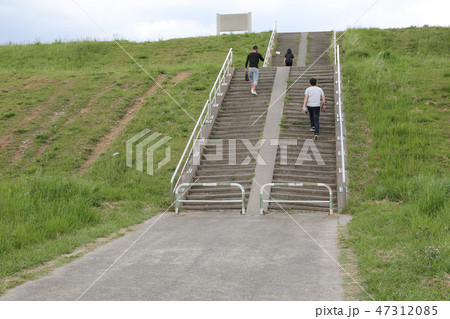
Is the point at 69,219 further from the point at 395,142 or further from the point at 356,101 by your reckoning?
the point at 356,101

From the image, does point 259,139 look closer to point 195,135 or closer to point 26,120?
point 195,135

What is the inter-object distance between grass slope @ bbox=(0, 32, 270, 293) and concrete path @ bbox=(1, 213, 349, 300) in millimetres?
1028

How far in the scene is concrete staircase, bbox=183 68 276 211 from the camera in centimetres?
1283

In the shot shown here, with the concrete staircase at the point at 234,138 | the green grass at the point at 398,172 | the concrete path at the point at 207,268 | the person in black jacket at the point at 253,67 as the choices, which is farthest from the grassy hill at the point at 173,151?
the person in black jacket at the point at 253,67

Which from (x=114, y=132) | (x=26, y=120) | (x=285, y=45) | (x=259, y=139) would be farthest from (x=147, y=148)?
(x=285, y=45)

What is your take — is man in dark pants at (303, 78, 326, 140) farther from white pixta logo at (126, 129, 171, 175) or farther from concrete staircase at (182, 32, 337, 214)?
white pixta logo at (126, 129, 171, 175)

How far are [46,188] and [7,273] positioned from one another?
4.60 m

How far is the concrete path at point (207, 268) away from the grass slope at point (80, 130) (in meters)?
1.03

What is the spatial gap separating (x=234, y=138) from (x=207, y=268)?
9474 millimetres

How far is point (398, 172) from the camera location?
12.2 meters

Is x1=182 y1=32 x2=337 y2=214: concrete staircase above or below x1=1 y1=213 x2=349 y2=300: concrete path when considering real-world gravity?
above

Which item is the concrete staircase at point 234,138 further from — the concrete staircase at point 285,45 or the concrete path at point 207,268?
the concrete staircase at point 285,45

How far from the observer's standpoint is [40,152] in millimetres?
16359

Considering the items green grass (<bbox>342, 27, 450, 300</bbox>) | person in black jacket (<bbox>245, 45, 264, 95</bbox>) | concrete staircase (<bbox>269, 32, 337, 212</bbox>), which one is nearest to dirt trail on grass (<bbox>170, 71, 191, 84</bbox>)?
person in black jacket (<bbox>245, 45, 264, 95</bbox>)
